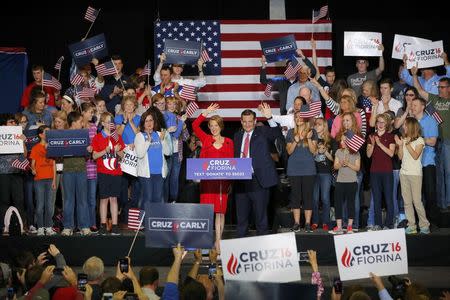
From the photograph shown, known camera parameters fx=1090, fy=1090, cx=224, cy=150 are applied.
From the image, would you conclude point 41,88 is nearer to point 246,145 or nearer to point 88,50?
point 88,50

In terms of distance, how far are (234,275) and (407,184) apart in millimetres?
4771

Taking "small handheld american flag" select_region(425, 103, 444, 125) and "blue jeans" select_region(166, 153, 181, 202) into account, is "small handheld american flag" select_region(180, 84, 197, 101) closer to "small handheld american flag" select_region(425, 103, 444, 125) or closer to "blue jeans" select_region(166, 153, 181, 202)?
"blue jeans" select_region(166, 153, 181, 202)

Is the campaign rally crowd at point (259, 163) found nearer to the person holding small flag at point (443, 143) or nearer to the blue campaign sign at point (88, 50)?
the person holding small flag at point (443, 143)

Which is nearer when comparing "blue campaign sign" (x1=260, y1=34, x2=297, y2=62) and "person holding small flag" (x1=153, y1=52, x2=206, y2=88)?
"person holding small flag" (x1=153, y1=52, x2=206, y2=88)

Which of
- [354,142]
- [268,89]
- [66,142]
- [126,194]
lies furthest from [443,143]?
[66,142]

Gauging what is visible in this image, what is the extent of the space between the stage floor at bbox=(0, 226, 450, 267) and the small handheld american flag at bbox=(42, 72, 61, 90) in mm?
3022

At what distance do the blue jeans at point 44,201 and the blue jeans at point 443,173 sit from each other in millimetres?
5304

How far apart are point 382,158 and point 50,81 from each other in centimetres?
532

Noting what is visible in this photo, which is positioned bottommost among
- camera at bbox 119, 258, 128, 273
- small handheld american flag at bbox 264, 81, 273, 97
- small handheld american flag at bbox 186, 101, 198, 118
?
camera at bbox 119, 258, 128, 273

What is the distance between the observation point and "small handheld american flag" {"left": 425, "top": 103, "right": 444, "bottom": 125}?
14860mm

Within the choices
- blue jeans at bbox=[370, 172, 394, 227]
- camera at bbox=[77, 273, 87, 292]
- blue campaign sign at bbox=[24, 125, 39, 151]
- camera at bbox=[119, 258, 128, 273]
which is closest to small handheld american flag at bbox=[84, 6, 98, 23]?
blue campaign sign at bbox=[24, 125, 39, 151]

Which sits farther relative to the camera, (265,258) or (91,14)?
(91,14)

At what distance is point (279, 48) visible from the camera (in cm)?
1670

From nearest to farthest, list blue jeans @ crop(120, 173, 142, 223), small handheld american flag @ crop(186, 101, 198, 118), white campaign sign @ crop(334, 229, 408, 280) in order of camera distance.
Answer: white campaign sign @ crop(334, 229, 408, 280)
blue jeans @ crop(120, 173, 142, 223)
small handheld american flag @ crop(186, 101, 198, 118)
